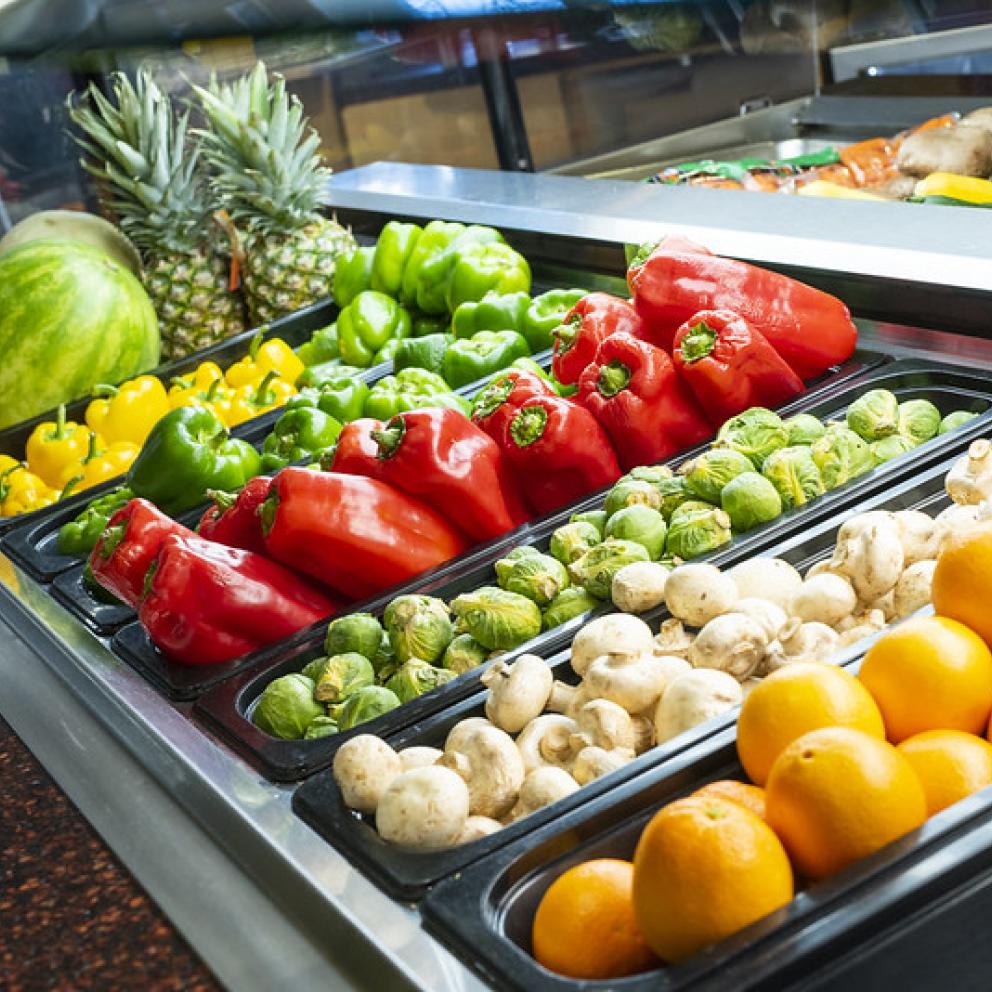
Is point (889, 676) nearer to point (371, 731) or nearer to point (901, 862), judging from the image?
point (901, 862)

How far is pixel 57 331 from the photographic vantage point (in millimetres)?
3156

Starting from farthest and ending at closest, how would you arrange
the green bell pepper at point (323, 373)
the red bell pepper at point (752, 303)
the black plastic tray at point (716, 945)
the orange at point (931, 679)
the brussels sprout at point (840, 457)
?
the green bell pepper at point (323, 373) < the red bell pepper at point (752, 303) < the brussels sprout at point (840, 457) < the orange at point (931, 679) < the black plastic tray at point (716, 945)

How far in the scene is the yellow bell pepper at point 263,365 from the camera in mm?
3078

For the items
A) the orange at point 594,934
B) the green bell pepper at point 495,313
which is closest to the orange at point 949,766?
the orange at point 594,934

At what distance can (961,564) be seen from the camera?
4.07 ft

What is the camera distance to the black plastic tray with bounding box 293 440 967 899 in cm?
121

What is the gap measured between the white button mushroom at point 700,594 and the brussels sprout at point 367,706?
1.12ft

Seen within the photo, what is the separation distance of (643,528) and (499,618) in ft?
0.72

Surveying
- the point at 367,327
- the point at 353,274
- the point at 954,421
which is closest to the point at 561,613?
the point at 954,421

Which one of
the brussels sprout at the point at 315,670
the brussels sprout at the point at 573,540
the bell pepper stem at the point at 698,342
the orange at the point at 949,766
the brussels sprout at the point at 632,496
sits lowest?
the brussels sprout at the point at 315,670

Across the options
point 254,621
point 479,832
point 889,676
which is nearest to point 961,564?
point 889,676

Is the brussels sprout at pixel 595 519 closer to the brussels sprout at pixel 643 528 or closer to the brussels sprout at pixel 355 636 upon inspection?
the brussels sprout at pixel 643 528

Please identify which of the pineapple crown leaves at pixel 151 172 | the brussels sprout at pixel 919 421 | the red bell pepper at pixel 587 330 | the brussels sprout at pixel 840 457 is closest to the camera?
the brussels sprout at pixel 840 457

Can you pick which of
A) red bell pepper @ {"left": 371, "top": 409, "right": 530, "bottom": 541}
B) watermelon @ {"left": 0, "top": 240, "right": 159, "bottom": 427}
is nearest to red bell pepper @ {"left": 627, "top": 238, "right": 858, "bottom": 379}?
red bell pepper @ {"left": 371, "top": 409, "right": 530, "bottom": 541}
